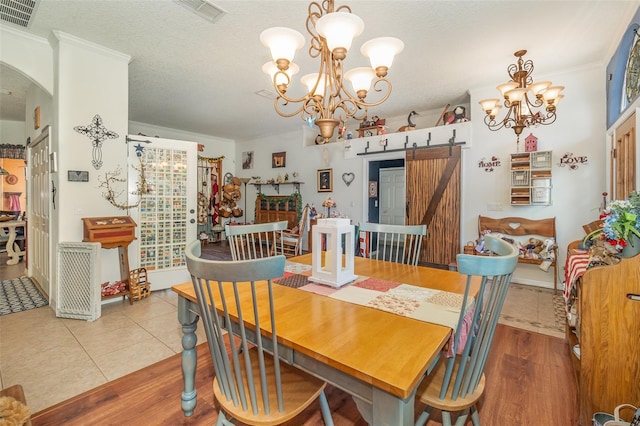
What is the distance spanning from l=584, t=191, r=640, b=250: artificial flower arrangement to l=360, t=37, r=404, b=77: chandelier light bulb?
1.41 metres

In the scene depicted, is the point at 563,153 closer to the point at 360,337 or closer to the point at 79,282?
the point at 360,337

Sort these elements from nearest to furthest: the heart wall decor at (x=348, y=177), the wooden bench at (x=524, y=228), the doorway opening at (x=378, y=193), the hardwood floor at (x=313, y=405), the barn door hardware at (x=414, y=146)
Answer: the hardwood floor at (x=313, y=405)
the wooden bench at (x=524, y=228)
the barn door hardware at (x=414, y=146)
the heart wall decor at (x=348, y=177)
the doorway opening at (x=378, y=193)

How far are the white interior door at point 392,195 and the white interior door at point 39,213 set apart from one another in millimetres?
6165

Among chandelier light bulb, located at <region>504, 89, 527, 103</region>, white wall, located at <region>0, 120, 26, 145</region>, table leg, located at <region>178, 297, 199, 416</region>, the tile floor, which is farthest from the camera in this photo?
white wall, located at <region>0, 120, 26, 145</region>

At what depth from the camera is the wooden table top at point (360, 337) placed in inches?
32.1

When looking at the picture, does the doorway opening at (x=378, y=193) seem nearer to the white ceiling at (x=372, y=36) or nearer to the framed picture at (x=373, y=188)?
the framed picture at (x=373, y=188)

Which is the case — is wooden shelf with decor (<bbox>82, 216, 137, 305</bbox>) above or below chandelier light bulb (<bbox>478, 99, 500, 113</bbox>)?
below

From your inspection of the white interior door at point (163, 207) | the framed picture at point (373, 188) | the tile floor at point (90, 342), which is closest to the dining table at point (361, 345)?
the tile floor at point (90, 342)

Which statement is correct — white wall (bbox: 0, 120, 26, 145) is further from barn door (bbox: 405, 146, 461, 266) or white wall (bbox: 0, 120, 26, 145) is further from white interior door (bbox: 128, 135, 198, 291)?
barn door (bbox: 405, 146, 461, 266)

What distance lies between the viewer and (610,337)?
1465 mm

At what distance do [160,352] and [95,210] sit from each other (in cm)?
189

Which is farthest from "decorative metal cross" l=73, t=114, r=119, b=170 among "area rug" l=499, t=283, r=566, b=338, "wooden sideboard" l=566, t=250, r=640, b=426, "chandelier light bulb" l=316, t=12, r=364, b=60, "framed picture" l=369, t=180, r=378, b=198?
"framed picture" l=369, t=180, r=378, b=198

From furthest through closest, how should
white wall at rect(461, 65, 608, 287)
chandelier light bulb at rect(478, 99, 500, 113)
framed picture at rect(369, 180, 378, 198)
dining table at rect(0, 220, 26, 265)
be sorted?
1. framed picture at rect(369, 180, 378, 198)
2. dining table at rect(0, 220, 26, 265)
3. white wall at rect(461, 65, 608, 287)
4. chandelier light bulb at rect(478, 99, 500, 113)

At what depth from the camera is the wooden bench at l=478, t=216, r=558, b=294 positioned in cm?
379
